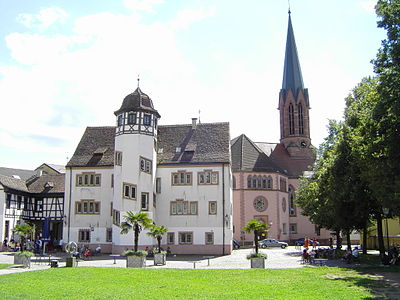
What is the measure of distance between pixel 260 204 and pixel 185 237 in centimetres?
2249

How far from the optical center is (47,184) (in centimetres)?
5300

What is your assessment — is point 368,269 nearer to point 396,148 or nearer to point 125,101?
point 396,148

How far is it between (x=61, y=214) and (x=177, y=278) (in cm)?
3302

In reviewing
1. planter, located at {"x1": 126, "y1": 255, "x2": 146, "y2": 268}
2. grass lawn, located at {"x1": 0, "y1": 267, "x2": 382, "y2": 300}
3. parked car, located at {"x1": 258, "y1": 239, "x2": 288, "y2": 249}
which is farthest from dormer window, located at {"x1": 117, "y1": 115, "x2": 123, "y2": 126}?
parked car, located at {"x1": 258, "y1": 239, "x2": 288, "y2": 249}

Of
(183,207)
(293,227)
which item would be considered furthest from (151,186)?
(293,227)

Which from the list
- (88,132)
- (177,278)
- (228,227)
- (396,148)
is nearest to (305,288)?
(177,278)

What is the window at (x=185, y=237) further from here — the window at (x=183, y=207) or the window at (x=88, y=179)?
the window at (x=88, y=179)

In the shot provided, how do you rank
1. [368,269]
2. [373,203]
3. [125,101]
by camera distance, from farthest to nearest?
[125,101]
[373,203]
[368,269]

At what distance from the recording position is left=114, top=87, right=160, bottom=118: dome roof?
44.5 m

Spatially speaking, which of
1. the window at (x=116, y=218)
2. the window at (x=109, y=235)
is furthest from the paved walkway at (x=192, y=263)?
the window at (x=109, y=235)

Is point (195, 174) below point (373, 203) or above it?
above

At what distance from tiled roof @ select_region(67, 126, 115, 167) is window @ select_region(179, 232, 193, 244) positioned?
10144 mm

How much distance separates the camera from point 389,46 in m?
22.4

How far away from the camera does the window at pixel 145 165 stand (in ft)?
144
